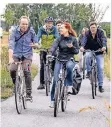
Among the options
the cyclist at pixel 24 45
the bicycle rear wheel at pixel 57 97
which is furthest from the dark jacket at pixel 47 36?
the bicycle rear wheel at pixel 57 97

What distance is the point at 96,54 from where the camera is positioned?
12.1 metres

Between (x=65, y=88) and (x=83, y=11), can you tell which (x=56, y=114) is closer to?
(x=65, y=88)

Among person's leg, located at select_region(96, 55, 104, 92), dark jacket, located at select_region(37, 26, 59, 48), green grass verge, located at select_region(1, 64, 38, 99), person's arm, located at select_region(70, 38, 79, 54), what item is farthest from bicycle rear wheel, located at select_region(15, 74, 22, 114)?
person's leg, located at select_region(96, 55, 104, 92)

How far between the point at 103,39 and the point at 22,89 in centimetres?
318

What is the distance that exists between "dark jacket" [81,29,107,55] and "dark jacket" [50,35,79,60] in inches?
102

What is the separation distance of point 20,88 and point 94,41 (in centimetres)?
326

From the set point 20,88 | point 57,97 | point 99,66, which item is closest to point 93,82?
point 99,66

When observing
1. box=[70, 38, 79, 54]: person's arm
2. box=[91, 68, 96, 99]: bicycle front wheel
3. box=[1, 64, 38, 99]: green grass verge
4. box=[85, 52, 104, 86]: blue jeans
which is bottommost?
box=[1, 64, 38, 99]: green grass verge

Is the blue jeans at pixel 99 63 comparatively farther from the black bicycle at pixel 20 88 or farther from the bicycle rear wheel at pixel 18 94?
the bicycle rear wheel at pixel 18 94

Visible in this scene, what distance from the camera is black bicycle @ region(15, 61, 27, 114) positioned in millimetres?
8953

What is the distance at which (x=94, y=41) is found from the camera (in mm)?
11922

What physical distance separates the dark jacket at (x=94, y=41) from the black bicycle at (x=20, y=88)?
2.80m

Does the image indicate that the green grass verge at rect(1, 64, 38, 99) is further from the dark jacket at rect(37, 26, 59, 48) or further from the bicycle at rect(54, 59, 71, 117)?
the bicycle at rect(54, 59, 71, 117)

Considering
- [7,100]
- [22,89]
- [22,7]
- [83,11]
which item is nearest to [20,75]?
[22,89]
